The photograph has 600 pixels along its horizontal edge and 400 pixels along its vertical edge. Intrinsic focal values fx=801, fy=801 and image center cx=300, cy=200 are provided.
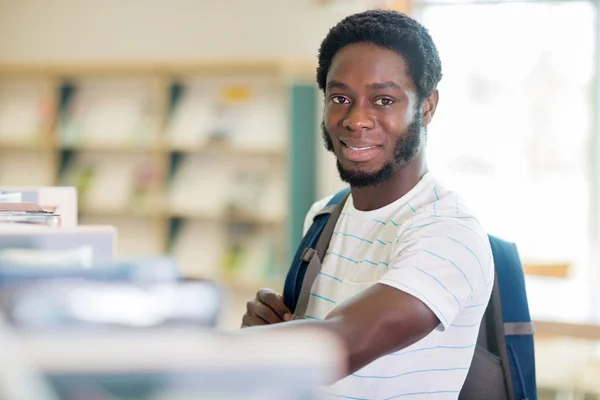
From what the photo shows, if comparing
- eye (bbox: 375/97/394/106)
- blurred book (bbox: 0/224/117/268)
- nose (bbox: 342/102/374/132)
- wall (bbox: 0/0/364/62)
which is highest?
wall (bbox: 0/0/364/62)

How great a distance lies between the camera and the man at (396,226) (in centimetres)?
119

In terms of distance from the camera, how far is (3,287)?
52 cm

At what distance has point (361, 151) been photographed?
1435 millimetres

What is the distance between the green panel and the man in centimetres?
356

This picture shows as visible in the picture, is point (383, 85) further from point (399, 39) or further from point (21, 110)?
point (21, 110)

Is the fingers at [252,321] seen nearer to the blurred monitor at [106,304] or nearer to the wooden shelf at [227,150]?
the blurred monitor at [106,304]

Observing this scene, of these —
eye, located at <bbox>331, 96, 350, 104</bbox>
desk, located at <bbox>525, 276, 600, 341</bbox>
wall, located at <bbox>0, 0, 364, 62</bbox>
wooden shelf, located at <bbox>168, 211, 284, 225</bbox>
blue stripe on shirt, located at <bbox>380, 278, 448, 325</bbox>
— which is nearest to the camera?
blue stripe on shirt, located at <bbox>380, 278, 448, 325</bbox>

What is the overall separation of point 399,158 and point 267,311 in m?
0.39

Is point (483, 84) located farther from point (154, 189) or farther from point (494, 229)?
Result: point (154, 189)

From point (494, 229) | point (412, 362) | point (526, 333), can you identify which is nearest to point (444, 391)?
point (412, 362)

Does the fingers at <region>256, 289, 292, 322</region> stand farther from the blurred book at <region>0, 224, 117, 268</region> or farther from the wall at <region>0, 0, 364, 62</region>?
the wall at <region>0, 0, 364, 62</region>

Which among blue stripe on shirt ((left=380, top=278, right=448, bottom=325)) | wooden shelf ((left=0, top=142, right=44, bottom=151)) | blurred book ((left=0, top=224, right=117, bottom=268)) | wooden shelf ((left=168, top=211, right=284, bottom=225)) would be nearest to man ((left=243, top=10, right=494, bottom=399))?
blue stripe on shirt ((left=380, top=278, right=448, bottom=325))

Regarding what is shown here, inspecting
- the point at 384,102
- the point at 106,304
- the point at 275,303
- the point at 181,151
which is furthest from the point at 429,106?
the point at 181,151

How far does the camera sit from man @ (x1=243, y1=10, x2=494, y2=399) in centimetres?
119
